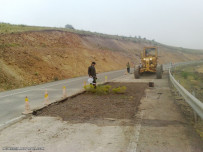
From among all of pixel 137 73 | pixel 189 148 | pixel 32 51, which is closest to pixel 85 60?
pixel 32 51

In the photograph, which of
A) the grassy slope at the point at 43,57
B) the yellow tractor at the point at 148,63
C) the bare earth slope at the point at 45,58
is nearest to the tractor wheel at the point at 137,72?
the yellow tractor at the point at 148,63

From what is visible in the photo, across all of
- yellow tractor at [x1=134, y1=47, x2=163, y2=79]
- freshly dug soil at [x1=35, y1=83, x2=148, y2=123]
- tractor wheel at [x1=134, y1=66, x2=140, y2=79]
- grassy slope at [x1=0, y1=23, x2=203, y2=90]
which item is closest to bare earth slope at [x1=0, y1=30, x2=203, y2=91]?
grassy slope at [x1=0, y1=23, x2=203, y2=90]

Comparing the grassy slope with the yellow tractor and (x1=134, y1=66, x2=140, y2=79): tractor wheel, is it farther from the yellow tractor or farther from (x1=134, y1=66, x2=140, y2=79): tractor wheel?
(x1=134, y1=66, x2=140, y2=79): tractor wheel

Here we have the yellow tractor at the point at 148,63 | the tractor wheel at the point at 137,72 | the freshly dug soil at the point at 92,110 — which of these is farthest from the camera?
the yellow tractor at the point at 148,63

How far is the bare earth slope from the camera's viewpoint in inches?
858

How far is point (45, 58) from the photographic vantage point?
94.8 feet

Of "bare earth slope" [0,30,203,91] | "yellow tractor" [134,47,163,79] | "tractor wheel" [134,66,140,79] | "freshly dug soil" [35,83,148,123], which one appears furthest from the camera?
"bare earth slope" [0,30,203,91]

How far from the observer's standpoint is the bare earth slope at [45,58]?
71.5ft

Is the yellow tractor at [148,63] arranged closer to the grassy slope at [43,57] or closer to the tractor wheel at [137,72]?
the tractor wheel at [137,72]

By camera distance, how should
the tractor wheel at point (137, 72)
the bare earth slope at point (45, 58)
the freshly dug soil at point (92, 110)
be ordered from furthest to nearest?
the bare earth slope at point (45, 58), the tractor wheel at point (137, 72), the freshly dug soil at point (92, 110)

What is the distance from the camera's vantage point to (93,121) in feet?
22.1

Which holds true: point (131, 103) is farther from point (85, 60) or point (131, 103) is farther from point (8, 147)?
point (85, 60)

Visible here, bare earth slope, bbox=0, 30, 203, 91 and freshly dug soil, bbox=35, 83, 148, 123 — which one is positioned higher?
bare earth slope, bbox=0, 30, 203, 91

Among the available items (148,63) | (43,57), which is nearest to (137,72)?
(148,63)
